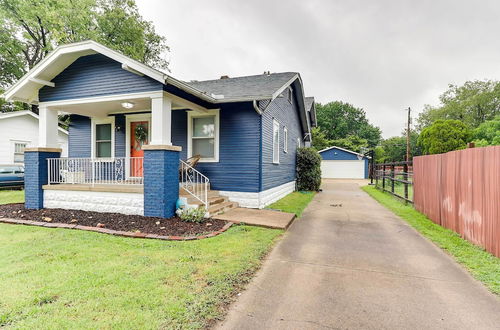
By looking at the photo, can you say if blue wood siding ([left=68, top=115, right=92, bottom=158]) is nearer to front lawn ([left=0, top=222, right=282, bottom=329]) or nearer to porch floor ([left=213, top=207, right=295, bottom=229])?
front lawn ([left=0, top=222, right=282, bottom=329])

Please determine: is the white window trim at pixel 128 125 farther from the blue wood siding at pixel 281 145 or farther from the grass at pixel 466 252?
the grass at pixel 466 252

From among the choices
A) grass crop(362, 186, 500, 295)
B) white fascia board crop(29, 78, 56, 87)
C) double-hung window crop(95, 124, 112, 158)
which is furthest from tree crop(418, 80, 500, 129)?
white fascia board crop(29, 78, 56, 87)

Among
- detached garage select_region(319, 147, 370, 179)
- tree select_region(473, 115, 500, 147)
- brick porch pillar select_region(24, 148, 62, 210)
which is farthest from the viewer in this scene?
detached garage select_region(319, 147, 370, 179)

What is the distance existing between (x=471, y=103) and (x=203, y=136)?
1867 inches

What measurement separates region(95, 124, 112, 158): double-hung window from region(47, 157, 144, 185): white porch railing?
1.45ft

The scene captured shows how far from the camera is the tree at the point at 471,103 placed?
1474 inches

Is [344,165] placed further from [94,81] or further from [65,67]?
[65,67]

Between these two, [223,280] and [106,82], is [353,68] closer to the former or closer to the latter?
[106,82]

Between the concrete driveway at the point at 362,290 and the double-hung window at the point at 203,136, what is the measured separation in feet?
14.4

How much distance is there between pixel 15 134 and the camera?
546 inches

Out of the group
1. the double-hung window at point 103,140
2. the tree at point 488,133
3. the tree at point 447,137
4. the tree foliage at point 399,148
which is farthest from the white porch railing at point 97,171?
the tree foliage at point 399,148

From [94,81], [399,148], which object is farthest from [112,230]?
[399,148]

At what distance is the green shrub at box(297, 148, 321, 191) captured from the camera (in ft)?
47.0

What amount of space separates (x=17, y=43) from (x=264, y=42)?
18.1m
